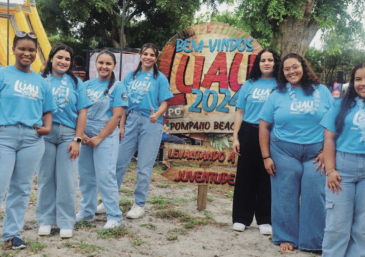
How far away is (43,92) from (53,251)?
1343 mm

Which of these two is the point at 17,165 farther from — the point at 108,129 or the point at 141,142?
the point at 141,142

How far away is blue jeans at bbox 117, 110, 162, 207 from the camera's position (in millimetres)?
4273

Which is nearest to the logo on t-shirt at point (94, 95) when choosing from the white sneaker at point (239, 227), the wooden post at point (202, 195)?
the wooden post at point (202, 195)

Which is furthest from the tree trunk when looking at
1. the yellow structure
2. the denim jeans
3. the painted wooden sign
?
the denim jeans

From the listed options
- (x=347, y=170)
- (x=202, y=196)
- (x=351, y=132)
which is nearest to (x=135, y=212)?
(x=202, y=196)

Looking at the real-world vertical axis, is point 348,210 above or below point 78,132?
below

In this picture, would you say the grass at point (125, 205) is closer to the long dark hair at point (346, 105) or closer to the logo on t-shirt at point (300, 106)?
the logo on t-shirt at point (300, 106)

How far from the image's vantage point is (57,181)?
3.61 meters

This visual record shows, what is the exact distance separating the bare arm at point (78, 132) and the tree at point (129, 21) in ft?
55.5

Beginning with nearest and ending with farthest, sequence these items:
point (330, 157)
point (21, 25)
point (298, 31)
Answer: point (330, 157)
point (21, 25)
point (298, 31)

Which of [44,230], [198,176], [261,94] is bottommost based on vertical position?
[44,230]

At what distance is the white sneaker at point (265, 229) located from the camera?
408cm

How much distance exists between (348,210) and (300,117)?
94 centimetres

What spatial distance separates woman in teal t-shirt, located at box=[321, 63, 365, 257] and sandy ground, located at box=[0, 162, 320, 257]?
764mm
